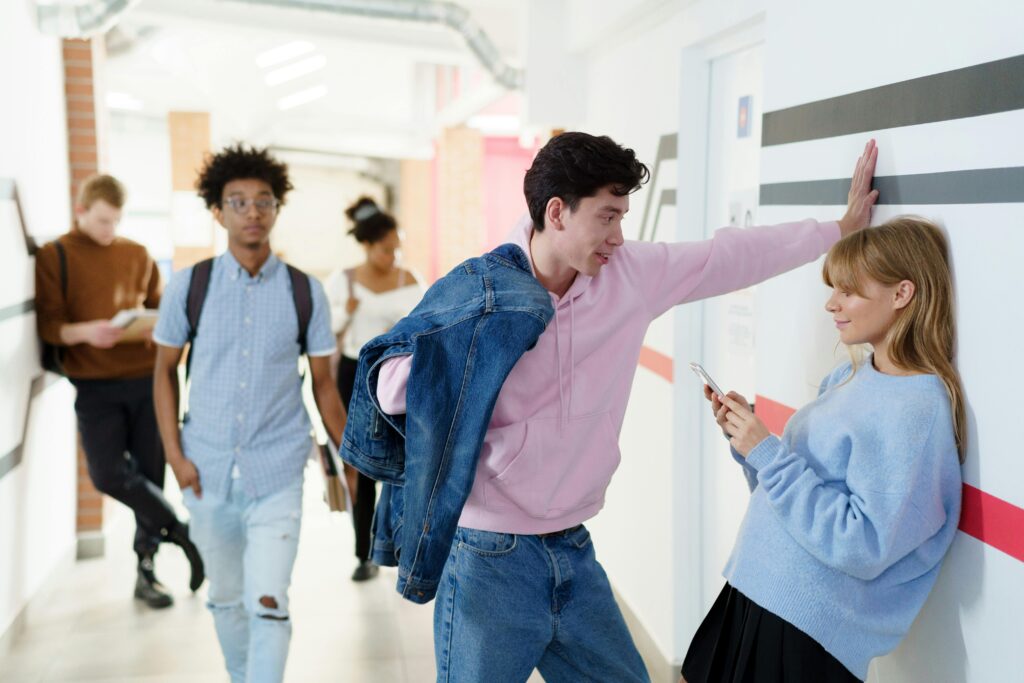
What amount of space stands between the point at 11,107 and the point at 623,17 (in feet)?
8.07

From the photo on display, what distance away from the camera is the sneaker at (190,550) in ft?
12.8

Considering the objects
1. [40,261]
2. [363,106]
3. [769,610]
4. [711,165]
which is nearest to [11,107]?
[40,261]

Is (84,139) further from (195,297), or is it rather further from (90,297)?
(195,297)

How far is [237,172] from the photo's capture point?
304 cm

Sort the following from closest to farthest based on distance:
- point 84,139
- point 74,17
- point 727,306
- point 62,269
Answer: point 727,306
point 62,269
point 74,17
point 84,139

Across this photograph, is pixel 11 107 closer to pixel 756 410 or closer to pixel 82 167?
pixel 82 167

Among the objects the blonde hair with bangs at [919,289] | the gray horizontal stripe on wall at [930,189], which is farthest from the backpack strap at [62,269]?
the blonde hair with bangs at [919,289]

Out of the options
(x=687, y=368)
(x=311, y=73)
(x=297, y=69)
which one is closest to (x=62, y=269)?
(x=687, y=368)

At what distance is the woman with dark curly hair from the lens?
442cm

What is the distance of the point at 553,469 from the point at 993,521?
82 cm

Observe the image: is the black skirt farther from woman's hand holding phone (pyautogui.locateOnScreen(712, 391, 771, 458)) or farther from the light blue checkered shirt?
the light blue checkered shirt

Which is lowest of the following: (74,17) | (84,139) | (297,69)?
(84,139)

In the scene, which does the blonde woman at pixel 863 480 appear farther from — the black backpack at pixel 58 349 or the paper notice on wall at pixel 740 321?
the black backpack at pixel 58 349

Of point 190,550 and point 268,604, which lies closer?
point 268,604
